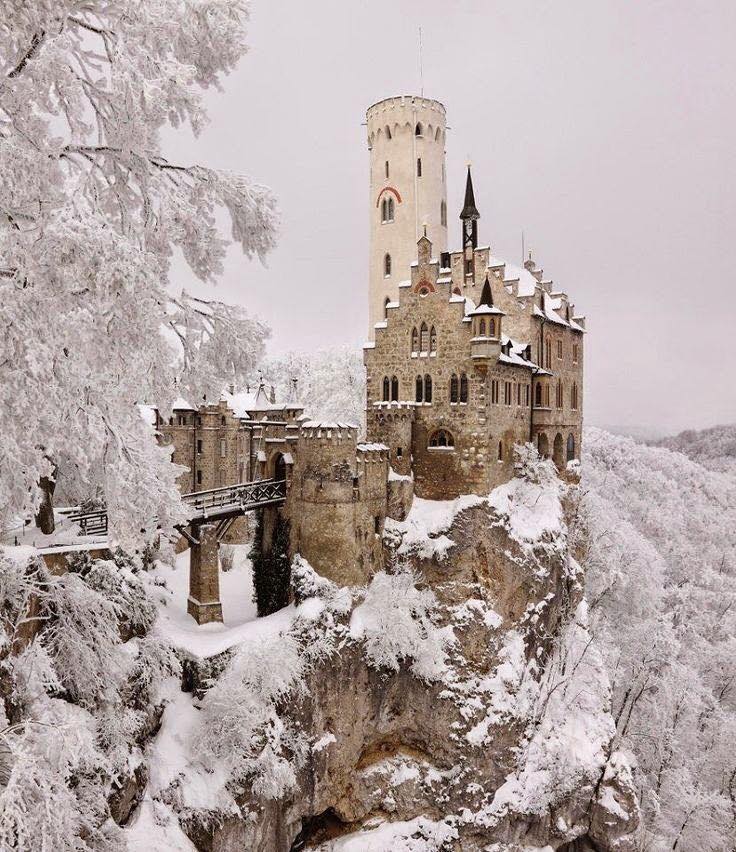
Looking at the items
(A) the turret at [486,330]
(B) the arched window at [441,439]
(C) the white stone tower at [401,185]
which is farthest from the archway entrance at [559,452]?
(C) the white stone tower at [401,185]

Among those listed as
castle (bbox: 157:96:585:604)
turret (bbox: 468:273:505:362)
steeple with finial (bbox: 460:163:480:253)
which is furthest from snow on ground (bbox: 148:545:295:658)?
steeple with finial (bbox: 460:163:480:253)

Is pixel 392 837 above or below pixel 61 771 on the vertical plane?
below

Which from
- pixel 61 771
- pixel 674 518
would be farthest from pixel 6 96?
pixel 674 518

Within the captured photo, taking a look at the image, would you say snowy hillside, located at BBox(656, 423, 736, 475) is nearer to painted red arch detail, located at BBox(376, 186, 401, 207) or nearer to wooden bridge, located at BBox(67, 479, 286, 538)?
painted red arch detail, located at BBox(376, 186, 401, 207)

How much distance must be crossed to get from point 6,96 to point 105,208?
1375 millimetres

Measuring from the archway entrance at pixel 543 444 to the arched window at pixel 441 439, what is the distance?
688 cm

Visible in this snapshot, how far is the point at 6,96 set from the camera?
6086 mm

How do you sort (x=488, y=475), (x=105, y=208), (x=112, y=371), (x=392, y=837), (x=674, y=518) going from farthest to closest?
(x=674, y=518)
(x=488, y=475)
(x=392, y=837)
(x=105, y=208)
(x=112, y=371)

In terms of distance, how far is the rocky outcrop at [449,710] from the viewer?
2245cm

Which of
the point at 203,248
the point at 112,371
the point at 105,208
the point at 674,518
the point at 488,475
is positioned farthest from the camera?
the point at 674,518

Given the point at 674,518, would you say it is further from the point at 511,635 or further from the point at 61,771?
the point at 61,771

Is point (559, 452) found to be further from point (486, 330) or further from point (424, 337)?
point (424, 337)

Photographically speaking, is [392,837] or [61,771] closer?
[61,771]

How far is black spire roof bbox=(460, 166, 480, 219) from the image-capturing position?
30.8 meters
